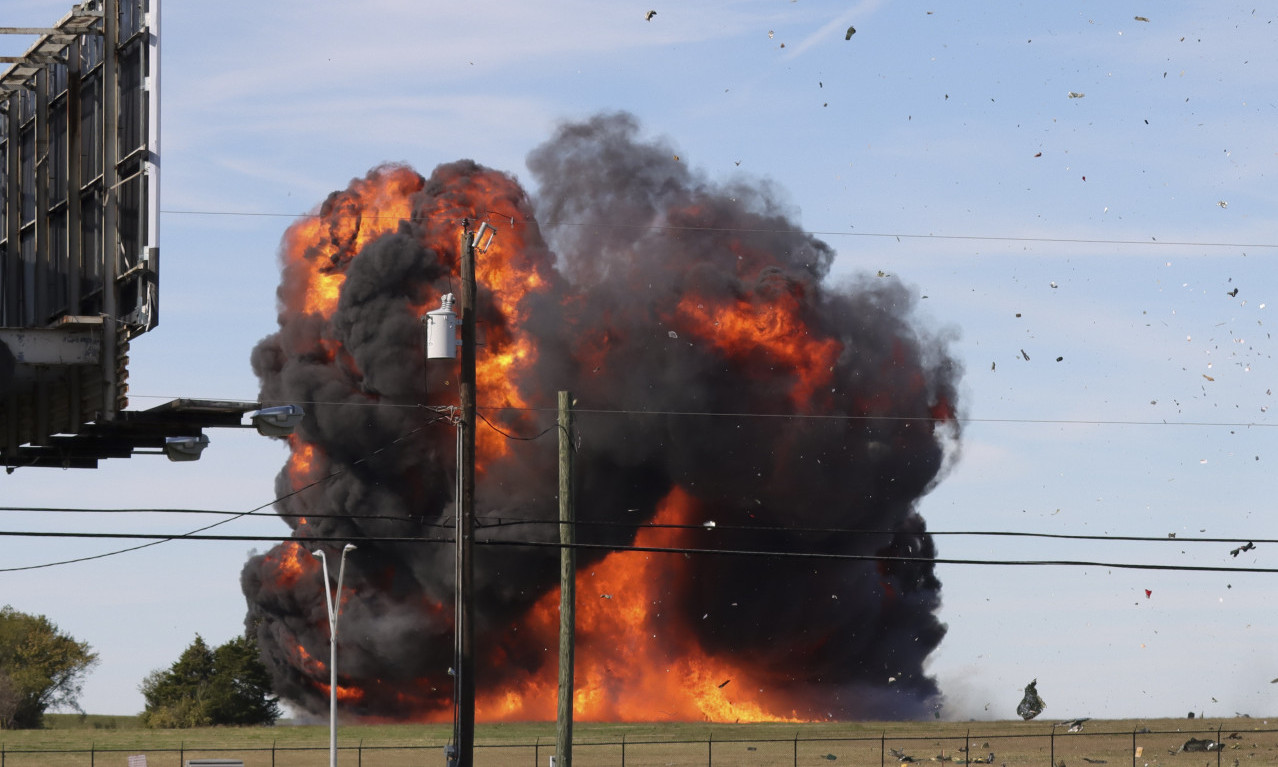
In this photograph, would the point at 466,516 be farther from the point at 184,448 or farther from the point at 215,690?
the point at 215,690

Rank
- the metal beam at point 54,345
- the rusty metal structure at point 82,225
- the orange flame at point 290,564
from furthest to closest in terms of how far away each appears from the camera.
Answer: the orange flame at point 290,564, the rusty metal structure at point 82,225, the metal beam at point 54,345

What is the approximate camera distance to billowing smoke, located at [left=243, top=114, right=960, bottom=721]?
69.6 m

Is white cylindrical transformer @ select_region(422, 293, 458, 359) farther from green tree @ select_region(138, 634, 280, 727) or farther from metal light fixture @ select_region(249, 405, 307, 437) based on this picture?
green tree @ select_region(138, 634, 280, 727)

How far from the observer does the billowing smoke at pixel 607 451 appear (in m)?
69.6

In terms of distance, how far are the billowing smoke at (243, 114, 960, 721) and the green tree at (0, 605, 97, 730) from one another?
1828cm

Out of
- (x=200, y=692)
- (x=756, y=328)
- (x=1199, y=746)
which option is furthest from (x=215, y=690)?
(x=1199, y=746)

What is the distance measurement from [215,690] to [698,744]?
33897mm

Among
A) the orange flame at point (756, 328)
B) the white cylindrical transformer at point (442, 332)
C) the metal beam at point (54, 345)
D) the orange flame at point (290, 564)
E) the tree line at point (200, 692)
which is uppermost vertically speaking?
the orange flame at point (756, 328)

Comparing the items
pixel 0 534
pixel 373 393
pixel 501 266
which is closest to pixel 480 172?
pixel 501 266

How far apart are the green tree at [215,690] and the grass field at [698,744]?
8.36 m

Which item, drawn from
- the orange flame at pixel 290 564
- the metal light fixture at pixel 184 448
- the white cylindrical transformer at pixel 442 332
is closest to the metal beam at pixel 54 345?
the metal light fixture at pixel 184 448

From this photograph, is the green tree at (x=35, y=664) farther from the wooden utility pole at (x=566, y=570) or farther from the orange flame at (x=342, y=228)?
the wooden utility pole at (x=566, y=570)

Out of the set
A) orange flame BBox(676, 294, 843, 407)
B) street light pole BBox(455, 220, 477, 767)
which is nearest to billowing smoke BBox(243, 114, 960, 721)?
orange flame BBox(676, 294, 843, 407)

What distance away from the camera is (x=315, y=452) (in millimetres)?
75438
